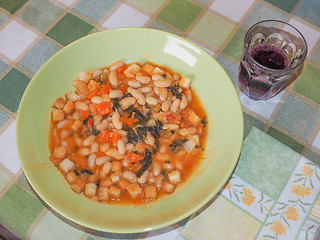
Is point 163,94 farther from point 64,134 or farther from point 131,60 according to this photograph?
point 64,134

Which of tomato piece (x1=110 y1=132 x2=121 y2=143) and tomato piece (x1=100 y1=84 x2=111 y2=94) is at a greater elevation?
tomato piece (x1=100 y1=84 x2=111 y2=94)

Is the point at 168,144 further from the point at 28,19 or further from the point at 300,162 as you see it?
the point at 28,19

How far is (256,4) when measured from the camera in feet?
7.36

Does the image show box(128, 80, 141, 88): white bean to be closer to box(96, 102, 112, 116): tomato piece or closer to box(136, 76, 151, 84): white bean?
box(136, 76, 151, 84): white bean

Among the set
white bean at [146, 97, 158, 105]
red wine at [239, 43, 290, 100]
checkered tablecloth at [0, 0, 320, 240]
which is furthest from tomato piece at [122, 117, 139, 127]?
red wine at [239, 43, 290, 100]

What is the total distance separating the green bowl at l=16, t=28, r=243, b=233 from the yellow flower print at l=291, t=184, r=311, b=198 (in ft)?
1.26

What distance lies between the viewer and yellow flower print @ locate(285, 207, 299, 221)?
1.58 metres

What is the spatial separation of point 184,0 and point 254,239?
1578 mm

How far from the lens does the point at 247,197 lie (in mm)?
1635

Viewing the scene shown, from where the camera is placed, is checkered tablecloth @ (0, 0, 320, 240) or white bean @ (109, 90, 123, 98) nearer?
checkered tablecloth @ (0, 0, 320, 240)

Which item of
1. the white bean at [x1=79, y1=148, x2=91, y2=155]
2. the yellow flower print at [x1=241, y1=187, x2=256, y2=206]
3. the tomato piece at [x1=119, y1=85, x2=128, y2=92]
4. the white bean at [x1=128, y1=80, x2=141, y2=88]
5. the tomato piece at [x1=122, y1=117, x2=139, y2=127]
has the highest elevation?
the white bean at [x1=128, y1=80, x2=141, y2=88]

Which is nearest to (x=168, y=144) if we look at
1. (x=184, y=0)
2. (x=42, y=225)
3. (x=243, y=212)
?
(x=243, y=212)

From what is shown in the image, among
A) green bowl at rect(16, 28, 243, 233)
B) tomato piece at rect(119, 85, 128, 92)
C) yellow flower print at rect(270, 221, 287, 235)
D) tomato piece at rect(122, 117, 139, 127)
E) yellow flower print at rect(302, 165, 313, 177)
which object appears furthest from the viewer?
tomato piece at rect(119, 85, 128, 92)

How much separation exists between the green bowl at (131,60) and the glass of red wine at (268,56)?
0.20 metres
